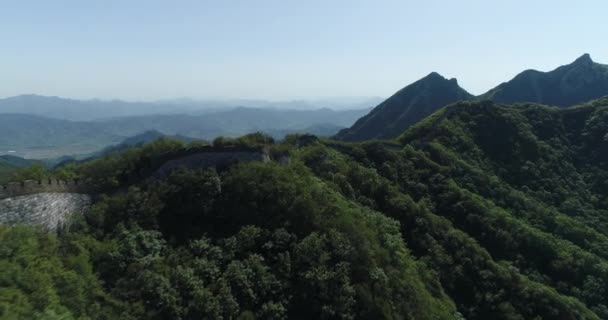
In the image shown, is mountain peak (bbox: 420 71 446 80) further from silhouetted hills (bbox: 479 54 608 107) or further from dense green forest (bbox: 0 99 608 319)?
dense green forest (bbox: 0 99 608 319)

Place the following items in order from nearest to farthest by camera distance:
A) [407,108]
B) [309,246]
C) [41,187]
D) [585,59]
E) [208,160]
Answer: [41,187] < [309,246] < [208,160] < [407,108] < [585,59]

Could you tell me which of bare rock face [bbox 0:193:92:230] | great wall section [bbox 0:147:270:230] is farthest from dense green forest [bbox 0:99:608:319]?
bare rock face [bbox 0:193:92:230]

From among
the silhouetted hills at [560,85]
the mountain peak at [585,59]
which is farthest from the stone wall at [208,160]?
the mountain peak at [585,59]

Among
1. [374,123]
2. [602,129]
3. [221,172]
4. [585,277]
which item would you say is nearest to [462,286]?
[585,277]

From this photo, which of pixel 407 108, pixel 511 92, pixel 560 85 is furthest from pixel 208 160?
pixel 560 85

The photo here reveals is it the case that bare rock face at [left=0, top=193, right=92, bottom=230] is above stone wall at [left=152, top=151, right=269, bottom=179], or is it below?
below

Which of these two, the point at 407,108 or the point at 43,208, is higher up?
the point at 43,208

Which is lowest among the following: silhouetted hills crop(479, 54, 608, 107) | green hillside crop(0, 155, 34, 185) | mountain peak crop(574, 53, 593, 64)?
green hillside crop(0, 155, 34, 185)

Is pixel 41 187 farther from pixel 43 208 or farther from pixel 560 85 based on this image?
pixel 560 85
